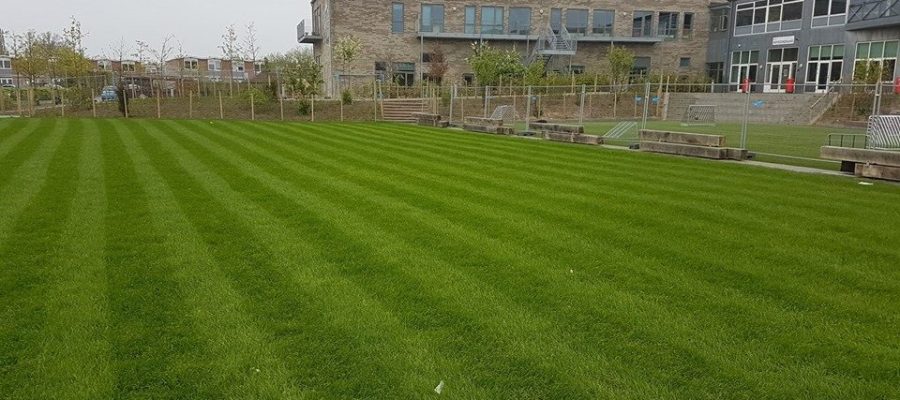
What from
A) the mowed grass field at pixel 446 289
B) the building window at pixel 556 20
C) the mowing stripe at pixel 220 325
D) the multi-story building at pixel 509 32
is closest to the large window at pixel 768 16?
the multi-story building at pixel 509 32

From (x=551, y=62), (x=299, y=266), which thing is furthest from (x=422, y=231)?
(x=551, y=62)

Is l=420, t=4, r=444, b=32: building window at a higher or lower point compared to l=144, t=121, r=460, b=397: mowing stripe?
higher

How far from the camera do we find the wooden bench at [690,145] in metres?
14.6

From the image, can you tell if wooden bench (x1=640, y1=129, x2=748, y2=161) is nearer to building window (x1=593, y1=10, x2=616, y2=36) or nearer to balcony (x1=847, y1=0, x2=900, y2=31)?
balcony (x1=847, y1=0, x2=900, y2=31)

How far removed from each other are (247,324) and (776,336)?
12.2 feet

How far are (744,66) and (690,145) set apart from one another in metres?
38.7

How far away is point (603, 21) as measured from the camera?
5250cm

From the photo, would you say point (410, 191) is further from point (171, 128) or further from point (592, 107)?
point (592, 107)

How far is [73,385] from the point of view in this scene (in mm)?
3627

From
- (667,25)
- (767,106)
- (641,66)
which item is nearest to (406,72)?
(641,66)

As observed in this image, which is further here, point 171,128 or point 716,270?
point 171,128

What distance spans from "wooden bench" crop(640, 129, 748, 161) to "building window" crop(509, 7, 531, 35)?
118 feet

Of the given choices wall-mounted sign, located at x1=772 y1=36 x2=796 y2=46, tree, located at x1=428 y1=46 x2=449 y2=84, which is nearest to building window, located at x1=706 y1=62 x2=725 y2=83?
wall-mounted sign, located at x1=772 y1=36 x2=796 y2=46

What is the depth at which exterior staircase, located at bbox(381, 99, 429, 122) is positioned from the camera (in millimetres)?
33688
